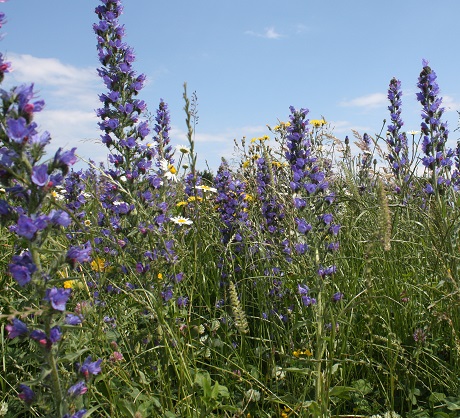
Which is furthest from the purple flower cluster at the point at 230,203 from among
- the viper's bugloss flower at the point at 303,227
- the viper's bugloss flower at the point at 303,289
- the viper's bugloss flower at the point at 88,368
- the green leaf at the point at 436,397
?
the viper's bugloss flower at the point at 88,368

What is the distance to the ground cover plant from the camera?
1.70 m

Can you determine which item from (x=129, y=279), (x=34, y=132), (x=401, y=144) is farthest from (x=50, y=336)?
(x=401, y=144)

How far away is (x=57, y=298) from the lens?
1607 millimetres

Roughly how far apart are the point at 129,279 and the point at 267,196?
1367 mm

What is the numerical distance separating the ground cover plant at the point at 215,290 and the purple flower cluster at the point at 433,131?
15 mm

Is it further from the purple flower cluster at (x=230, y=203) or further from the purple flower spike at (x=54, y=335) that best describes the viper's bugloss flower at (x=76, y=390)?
the purple flower cluster at (x=230, y=203)

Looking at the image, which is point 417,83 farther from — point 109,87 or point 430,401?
point 430,401

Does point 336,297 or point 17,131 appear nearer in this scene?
point 17,131

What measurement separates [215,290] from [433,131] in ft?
9.41

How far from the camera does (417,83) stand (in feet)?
17.1

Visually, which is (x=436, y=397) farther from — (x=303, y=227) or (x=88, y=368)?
(x=88, y=368)

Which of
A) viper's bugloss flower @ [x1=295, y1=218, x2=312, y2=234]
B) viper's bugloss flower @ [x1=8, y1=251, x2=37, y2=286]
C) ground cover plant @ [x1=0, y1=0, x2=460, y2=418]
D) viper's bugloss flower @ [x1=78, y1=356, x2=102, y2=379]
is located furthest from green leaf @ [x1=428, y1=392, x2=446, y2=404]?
viper's bugloss flower @ [x1=8, y1=251, x2=37, y2=286]

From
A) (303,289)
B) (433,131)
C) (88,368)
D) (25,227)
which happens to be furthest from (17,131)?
(433,131)

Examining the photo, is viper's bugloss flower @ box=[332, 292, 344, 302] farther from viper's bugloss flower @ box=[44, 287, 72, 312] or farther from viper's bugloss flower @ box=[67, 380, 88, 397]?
viper's bugloss flower @ box=[44, 287, 72, 312]
